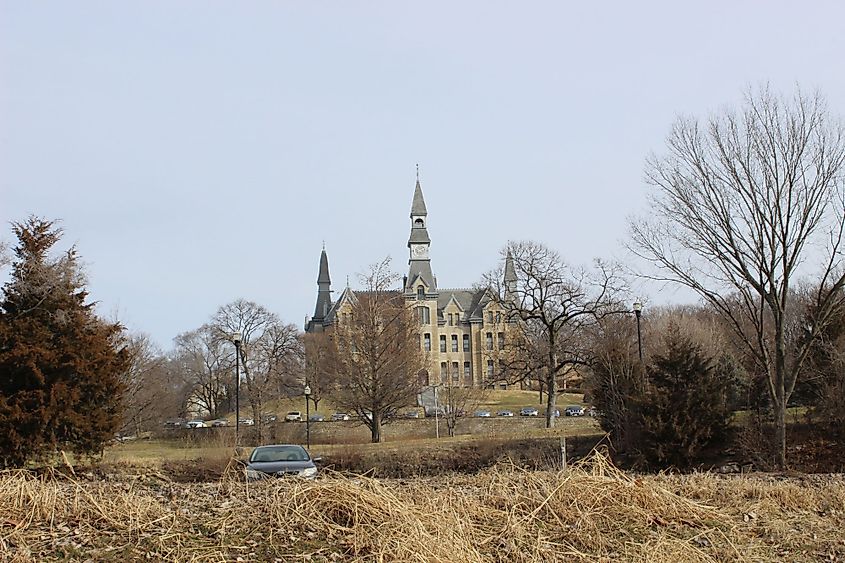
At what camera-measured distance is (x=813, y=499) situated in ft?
40.0

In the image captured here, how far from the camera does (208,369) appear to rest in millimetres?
75812

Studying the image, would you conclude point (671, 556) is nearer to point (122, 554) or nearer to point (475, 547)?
point (475, 547)

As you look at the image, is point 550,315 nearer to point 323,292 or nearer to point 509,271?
point 509,271

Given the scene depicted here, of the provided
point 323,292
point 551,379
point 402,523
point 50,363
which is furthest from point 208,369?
point 402,523

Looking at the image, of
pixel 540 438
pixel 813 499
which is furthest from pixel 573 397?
pixel 813 499

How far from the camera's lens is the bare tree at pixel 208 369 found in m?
67.2

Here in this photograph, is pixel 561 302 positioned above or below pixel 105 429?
above

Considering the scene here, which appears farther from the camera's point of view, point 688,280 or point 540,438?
point 540,438

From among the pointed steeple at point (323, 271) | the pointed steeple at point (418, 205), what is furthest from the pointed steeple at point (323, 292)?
the pointed steeple at point (418, 205)

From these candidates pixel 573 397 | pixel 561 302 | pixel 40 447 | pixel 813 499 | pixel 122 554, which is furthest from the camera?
pixel 573 397

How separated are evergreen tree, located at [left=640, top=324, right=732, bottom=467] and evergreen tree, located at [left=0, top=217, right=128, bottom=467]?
1674 cm

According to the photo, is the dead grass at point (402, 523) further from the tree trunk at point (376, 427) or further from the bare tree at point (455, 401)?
the bare tree at point (455, 401)

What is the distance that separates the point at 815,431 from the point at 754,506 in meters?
17.0

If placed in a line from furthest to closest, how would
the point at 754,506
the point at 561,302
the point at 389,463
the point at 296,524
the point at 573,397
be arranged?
the point at 573,397
the point at 561,302
the point at 389,463
the point at 754,506
the point at 296,524
